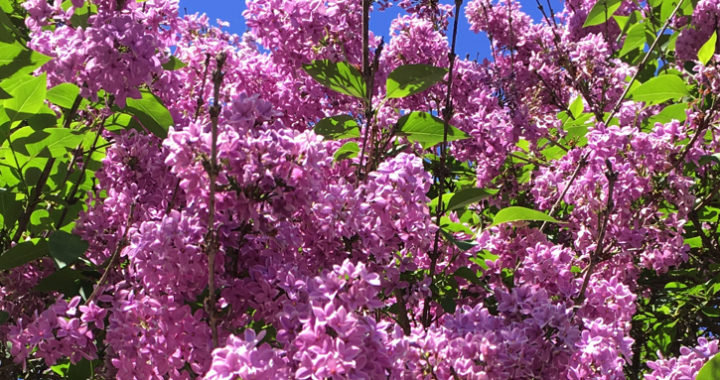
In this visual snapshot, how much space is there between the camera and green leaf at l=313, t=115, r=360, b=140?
294 cm

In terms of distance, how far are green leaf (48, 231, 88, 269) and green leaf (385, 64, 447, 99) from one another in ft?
4.18

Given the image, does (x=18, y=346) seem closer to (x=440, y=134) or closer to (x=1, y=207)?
(x=1, y=207)

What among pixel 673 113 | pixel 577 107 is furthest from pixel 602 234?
pixel 577 107

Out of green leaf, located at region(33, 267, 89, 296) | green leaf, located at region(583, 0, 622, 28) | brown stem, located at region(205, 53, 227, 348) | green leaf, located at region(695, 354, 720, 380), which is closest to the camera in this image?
brown stem, located at region(205, 53, 227, 348)

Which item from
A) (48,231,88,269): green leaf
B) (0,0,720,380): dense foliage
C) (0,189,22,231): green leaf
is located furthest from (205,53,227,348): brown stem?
(0,189,22,231): green leaf

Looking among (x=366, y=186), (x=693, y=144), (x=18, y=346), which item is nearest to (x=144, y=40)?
(x=366, y=186)

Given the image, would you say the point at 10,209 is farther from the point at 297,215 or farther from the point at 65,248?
the point at 297,215

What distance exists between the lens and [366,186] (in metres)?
2.33

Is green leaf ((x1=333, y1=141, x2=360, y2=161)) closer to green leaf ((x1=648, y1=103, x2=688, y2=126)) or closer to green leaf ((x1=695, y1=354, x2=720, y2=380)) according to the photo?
green leaf ((x1=695, y1=354, x2=720, y2=380))

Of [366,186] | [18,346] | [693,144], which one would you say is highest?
[693,144]

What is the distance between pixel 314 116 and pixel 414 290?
1.34 m

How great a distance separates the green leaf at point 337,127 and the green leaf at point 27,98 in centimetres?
106

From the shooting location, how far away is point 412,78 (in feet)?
8.93

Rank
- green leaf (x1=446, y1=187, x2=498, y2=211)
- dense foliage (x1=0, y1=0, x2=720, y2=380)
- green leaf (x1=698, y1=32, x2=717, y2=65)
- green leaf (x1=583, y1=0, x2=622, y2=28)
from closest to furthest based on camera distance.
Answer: dense foliage (x1=0, y1=0, x2=720, y2=380) < green leaf (x1=446, y1=187, x2=498, y2=211) < green leaf (x1=698, y1=32, x2=717, y2=65) < green leaf (x1=583, y1=0, x2=622, y2=28)
